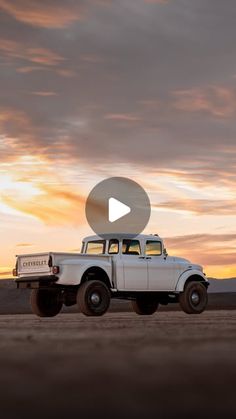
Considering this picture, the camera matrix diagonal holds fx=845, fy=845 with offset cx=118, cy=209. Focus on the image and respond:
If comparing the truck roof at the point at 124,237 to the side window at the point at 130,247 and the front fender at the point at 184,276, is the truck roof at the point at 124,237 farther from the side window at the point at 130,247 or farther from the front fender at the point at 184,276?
the front fender at the point at 184,276

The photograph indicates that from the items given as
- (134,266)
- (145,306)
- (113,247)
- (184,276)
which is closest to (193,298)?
(184,276)

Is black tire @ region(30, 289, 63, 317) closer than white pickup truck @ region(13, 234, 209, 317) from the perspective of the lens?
No

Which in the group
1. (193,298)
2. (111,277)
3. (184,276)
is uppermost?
(184,276)

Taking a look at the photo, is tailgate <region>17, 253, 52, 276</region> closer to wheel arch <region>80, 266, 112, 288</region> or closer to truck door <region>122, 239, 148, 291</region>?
wheel arch <region>80, 266, 112, 288</region>

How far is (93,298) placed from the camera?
68.0ft

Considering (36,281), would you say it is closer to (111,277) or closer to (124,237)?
(111,277)

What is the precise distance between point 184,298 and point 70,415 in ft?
61.4

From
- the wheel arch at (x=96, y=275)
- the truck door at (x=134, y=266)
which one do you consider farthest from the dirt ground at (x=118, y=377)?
the truck door at (x=134, y=266)

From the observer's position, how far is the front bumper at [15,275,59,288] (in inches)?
823

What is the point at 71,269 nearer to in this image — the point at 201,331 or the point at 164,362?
the point at 201,331

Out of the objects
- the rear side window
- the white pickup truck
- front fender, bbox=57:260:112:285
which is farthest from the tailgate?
the rear side window

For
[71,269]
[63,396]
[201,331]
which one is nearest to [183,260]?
[71,269]

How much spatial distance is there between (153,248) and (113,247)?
1275 millimetres

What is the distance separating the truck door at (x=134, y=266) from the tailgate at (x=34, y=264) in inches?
83.4
